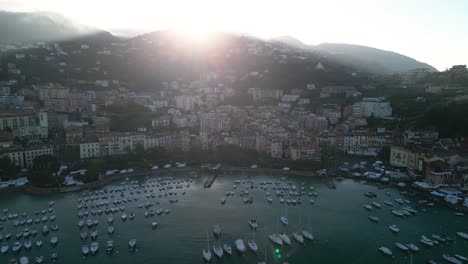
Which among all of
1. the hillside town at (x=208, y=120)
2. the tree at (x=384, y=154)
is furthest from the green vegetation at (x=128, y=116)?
the tree at (x=384, y=154)

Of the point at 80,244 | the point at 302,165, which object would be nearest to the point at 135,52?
the point at 302,165

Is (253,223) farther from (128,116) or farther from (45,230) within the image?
(128,116)

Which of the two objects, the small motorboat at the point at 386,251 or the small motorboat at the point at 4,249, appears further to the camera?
the small motorboat at the point at 4,249

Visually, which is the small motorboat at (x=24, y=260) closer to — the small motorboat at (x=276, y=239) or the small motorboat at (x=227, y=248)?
the small motorboat at (x=227, y=248)

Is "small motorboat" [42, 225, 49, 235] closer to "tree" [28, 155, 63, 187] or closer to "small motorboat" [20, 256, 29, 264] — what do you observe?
"small motorboat" [20, 256, 29, 264]

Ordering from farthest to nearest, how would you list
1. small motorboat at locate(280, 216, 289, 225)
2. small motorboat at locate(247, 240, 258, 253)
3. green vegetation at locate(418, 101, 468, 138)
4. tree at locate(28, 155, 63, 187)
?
green vegetation at locate(418, 101, 468, 138) → tree at locate(28, 155, 63, 187) → small motorboat at locate(280, 216, 289, 225) → small motorboat at locate(247, 240, 258, 253)

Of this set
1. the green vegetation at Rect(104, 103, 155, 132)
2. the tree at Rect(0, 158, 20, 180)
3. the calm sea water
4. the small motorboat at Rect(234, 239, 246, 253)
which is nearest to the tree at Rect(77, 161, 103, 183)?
the calm sea water

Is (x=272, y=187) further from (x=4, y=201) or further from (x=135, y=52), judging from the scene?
(x=135, y=52)
